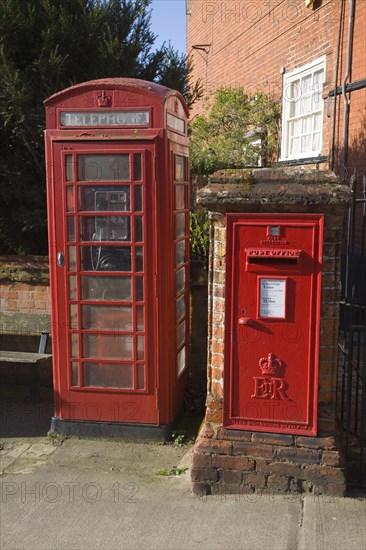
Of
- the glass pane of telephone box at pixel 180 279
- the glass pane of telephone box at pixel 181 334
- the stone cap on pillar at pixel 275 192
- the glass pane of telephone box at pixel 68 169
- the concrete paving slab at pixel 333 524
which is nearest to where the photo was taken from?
the concrete paving slab at pixel 333 524

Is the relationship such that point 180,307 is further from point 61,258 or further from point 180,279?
point 61,258

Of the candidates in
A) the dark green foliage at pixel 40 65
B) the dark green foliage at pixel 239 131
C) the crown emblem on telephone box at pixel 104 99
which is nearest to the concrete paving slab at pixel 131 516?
the crown emblem on telephone box at pixel 104 99

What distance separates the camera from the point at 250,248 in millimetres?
A: 3436

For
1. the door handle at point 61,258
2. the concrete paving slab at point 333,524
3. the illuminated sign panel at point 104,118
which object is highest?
the illuminated sign panel at point 104,118

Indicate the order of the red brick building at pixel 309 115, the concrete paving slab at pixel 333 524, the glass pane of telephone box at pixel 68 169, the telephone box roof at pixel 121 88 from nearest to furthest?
the concrete paving slab at pixel 333 524
the red brick building at pixel 309 115
the telephone box roof at pixel 121 88
the glass pane of telephone box at pixel 68 169

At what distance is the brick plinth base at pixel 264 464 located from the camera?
11.5ft

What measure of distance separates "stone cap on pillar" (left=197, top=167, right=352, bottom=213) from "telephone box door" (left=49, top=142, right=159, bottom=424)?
0.80m

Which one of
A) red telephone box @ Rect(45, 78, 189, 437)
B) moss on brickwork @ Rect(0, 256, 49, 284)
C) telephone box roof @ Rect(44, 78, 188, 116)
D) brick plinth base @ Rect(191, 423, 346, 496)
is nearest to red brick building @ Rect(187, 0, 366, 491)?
brick plinth base @ Rect(191, 423, 346, 496)

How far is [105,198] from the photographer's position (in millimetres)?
4211

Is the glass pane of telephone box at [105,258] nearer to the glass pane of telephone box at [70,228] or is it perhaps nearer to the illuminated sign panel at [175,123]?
the glass pane of telephone box at [70,228]

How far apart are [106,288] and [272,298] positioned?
1510mm

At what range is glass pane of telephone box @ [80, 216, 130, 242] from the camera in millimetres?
4230

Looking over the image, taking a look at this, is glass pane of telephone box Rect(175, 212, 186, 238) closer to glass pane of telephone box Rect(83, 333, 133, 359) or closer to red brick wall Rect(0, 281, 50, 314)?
glass pane of telephone box Rect(83, 333, 133, 359)

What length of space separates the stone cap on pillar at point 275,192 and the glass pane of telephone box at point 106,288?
3.82ft
